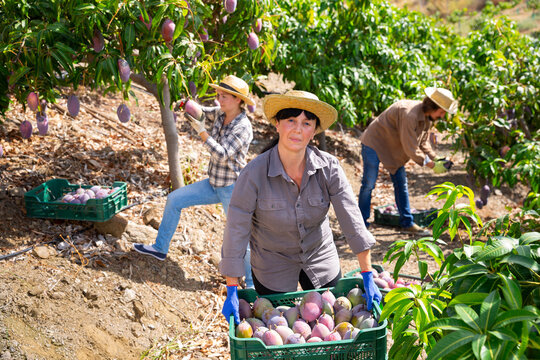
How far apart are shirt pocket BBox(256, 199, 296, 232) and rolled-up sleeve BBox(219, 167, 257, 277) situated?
0.06m

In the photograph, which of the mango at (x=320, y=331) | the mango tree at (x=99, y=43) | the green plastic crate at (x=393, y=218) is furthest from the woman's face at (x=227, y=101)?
the green plastic crate at (x=393, y=218)

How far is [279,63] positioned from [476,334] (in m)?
5.24

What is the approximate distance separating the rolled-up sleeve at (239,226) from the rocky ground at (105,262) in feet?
3.79

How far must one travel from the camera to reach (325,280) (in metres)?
2.48

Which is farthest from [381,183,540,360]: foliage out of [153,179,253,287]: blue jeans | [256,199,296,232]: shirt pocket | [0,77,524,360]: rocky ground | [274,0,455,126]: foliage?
[274,0,455,126]: foliage

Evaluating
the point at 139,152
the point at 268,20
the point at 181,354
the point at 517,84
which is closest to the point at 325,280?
the point at 181,354

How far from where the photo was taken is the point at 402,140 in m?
4.59

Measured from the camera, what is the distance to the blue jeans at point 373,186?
4.88 m

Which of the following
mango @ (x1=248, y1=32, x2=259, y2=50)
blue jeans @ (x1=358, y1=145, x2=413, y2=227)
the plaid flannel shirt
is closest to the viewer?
the plaid flannel shirt

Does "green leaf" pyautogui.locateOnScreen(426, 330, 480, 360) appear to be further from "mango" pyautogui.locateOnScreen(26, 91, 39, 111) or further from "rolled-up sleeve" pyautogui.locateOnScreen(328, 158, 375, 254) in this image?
"mango" pyautogui.locateOnScreen(26, 91, 39, 111)

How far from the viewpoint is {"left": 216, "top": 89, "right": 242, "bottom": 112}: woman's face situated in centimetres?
341

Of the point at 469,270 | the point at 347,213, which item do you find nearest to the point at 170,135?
the point at 347,213

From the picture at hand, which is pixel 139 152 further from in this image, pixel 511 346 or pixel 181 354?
pixel 511 346

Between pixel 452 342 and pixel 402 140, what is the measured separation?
347cm
